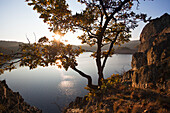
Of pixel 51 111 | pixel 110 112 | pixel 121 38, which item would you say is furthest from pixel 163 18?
pixel 51 111

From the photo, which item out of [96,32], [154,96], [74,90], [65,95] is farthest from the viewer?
[74,90]

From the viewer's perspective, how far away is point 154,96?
472 centimetres

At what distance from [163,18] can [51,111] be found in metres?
32.4

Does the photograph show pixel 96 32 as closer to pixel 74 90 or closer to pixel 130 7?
pixel 130 7

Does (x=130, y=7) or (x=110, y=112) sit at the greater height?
(x=130, y=7)

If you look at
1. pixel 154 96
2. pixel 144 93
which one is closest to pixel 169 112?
pixel 154 96

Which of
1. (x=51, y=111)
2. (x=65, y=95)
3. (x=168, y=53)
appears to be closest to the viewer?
(x=168, y=53)

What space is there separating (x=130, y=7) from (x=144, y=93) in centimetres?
658

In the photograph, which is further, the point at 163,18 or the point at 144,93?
the point at 163,18

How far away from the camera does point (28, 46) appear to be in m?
5.37

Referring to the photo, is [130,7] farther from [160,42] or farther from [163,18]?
[163,18]

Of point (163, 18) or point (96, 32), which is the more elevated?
point (163, 18)

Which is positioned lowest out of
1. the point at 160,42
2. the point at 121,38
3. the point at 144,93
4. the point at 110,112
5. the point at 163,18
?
the point at 110,112

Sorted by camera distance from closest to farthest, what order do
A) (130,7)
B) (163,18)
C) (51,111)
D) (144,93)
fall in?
1. (144,93)
2. (130,7)
3. (163,18)
4. (51,111)
